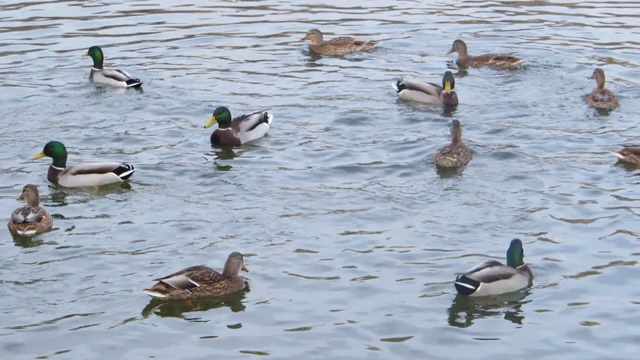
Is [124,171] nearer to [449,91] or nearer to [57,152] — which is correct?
[57,152]

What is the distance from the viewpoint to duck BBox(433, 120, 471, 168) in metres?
19.4

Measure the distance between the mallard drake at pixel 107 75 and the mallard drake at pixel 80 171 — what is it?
4.13 m

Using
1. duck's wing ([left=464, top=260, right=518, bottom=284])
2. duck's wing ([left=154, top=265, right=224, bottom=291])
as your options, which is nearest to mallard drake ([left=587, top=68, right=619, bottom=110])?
duck's wing ([left=464, top=260, right=518, bottom=284])

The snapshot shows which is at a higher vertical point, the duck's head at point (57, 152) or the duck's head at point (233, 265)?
the duck's head at point (57, 152)

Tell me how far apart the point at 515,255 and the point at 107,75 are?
10.5 meters

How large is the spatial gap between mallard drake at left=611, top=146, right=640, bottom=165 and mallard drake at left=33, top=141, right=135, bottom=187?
6563mm

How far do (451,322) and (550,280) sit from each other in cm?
166

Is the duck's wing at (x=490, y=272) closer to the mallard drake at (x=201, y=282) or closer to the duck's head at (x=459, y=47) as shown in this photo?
the mallard drake at (x=201, y=282)


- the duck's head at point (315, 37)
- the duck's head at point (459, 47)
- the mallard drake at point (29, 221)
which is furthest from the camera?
the duck's head at point (315, 37)

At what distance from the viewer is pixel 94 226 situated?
685 inches

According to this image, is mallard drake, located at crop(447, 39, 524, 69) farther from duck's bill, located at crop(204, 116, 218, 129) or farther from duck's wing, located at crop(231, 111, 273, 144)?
duck's bill, located at crop(204, 116, 218, 129)

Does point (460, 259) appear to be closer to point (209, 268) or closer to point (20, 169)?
point (209, 268)

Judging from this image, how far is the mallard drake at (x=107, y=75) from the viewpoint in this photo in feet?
77.8

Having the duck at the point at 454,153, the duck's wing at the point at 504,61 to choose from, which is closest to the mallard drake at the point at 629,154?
Result: the duck at the point at 454,153
